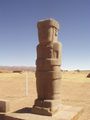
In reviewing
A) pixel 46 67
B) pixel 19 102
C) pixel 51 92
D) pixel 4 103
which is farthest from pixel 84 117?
pixel 19 102

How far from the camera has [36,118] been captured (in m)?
8.45

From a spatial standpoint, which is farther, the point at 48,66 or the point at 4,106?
the point at 4,106

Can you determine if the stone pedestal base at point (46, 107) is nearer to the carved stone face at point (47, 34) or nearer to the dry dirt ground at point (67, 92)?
the dry dirt ground at point (67, 92)

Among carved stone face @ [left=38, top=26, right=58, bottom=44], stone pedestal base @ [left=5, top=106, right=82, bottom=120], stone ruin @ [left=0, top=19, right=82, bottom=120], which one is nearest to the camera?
stone pedestal base @ [left=5, top=106, right=82, bottom=120]

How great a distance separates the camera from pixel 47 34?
9.24 metres

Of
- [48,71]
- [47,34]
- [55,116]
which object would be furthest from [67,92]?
[47,34]

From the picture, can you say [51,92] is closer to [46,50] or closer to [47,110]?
[47,110]

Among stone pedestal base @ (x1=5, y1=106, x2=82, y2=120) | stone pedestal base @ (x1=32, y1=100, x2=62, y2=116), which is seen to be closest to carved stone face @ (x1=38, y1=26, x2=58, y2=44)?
stone pedestal base @ (x1=32, y1=100, x2=62, y2=116)

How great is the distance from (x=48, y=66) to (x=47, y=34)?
1.30 meters

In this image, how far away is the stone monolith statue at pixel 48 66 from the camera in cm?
920

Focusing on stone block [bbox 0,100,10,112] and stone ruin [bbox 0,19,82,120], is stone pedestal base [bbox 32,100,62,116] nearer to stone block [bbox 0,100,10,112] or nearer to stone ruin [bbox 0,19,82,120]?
stone ruin [bbox 0,19,82,120]

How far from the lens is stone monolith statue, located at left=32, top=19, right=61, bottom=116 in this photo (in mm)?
9203

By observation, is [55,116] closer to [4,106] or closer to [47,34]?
[4,106]

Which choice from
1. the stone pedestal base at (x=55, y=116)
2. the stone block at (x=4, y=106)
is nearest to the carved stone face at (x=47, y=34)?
the stone pedestal base at (x=55, y=116)
